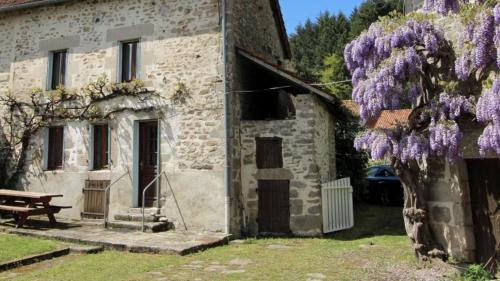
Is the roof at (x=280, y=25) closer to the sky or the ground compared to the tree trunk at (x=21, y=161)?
closer to the sky

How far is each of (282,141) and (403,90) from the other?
344 centimetres

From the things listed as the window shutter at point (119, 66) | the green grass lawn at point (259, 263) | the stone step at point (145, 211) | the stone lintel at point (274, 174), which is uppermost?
the window shutter at point (119, 66)

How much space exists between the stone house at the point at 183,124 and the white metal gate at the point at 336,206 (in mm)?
291

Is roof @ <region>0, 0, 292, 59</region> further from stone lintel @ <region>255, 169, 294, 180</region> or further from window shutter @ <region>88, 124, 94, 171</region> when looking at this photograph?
stone lintel @ <region>255, 169, 294, 180</region>

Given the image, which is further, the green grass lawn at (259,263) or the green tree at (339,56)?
the green tree at (339,56)

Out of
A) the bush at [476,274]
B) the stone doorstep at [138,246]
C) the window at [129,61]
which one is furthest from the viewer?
the window at [129,61]

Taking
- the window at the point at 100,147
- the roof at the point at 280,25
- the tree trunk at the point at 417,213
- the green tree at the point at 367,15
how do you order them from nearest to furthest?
1. the tree trunk at the point at 417,213
2. the window at the point at 100,147
3. the roof at the point at 280,25
4. the green tree at the point at 367,15

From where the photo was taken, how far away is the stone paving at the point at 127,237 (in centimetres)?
757

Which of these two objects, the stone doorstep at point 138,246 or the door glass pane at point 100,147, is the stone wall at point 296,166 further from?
the door glass pane at point 100,147

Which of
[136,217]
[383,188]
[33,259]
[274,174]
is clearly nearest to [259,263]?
[274,174]

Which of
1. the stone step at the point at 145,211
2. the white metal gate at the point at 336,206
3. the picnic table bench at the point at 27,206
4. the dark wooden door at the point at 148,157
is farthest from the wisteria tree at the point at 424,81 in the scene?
the picnic table bench at the point at 27,206

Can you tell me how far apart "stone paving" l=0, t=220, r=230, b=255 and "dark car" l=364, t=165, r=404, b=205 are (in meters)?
6.90

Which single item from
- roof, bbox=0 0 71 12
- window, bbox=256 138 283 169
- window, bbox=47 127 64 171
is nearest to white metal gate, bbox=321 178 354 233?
window, bbox=256 138 283 169

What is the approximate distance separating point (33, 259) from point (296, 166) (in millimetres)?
5435
